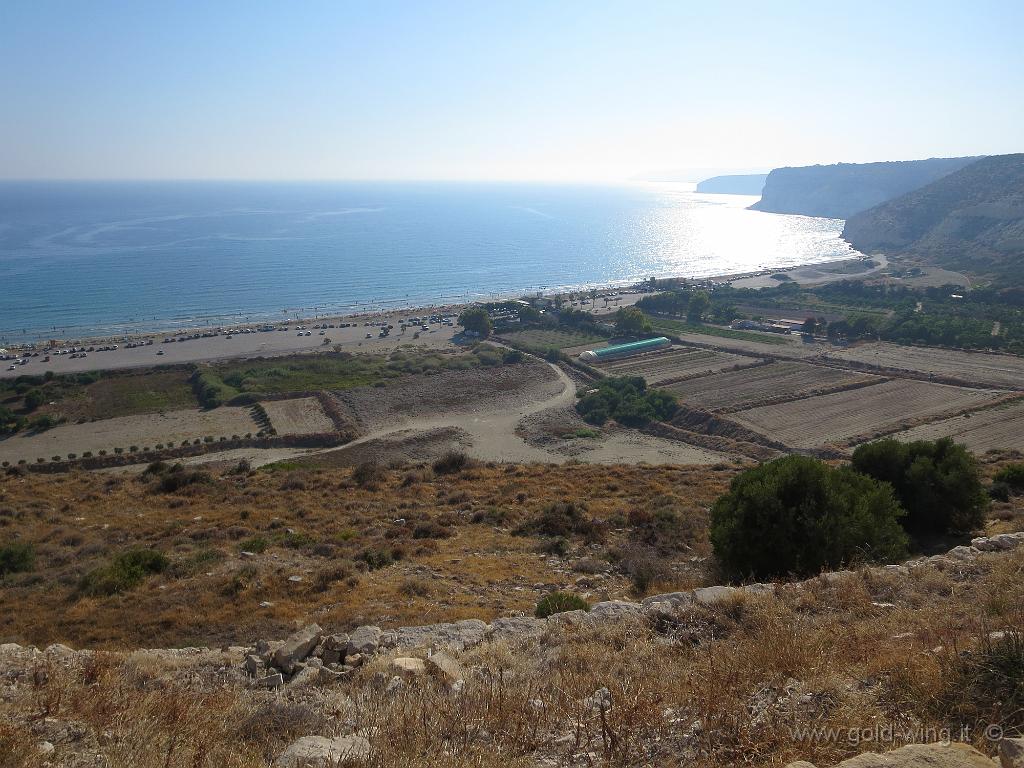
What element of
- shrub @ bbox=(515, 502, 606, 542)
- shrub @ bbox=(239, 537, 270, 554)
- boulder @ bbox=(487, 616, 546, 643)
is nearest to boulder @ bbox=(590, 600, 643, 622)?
boulder @ bbox=(487, 616, 546, 643)

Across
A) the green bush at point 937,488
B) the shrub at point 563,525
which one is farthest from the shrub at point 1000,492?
the shrub at point 563,525

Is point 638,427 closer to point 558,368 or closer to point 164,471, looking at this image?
point 558,368

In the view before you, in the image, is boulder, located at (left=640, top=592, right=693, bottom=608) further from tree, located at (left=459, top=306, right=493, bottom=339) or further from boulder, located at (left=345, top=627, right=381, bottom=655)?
tree, located at (left=459, top=306, right=493, bottom=339)

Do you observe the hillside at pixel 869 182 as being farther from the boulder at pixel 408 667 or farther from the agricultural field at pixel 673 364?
the boulder at pixel 408 667

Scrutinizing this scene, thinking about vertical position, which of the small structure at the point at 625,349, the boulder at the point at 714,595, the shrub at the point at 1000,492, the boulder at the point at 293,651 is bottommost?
the small structure at the point at 625,349

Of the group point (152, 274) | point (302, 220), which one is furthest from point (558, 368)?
point (302, 220)

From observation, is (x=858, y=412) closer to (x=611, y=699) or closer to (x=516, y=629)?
(x=516, y=629)
